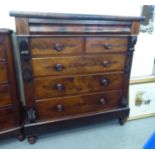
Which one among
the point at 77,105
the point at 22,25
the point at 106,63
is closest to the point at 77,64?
the point at 106,63

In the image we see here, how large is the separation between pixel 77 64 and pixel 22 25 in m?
0.51

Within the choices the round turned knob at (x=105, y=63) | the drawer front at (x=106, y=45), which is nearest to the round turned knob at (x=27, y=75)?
the drawer front at (x=106, y=45)

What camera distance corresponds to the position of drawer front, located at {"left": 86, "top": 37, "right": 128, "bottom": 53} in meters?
1.40

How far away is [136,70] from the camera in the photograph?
6.50 ft

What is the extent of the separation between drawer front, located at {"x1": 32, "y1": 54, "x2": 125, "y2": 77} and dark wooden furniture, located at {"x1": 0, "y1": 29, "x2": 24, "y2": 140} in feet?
0.62

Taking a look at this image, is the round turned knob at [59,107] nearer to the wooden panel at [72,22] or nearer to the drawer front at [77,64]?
the drawer front at [77,64]

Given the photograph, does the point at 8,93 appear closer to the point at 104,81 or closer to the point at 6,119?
the point at 6,119

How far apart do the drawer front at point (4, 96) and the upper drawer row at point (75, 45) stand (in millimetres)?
357

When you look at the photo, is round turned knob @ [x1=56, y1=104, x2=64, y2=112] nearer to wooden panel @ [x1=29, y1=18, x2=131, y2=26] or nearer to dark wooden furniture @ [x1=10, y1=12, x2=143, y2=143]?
dark wooden furniture @ [x1=10, y1=12, x2=143, y2=143]

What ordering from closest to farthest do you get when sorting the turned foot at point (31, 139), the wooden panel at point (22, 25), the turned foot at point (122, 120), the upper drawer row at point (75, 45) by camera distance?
1. the wooden panel at point (22, 25)
2. the upper drawer row at point (75, 45)
3. the turned foot at point (31, 139)
4. the turned foot at point (122, 120)

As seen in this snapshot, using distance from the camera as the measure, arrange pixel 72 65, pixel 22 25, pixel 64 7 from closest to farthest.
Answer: pixel 22 25 < pixel 72 65 < pixel 64 7

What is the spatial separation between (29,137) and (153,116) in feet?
4.65

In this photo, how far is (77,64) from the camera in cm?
Answer: 142

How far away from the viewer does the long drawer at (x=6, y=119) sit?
4.58ft
